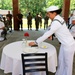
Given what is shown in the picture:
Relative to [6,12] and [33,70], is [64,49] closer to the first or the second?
[33,70]

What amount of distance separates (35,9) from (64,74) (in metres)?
6.32

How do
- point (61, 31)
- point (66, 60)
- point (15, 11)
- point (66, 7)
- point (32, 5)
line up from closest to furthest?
point (61, 31) → point (66, 60) → point (15, 11) → point (66, 7) → point (32, 5)

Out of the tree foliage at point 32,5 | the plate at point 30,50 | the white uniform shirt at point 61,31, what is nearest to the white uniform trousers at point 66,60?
the white uniform shirt at point 61,31

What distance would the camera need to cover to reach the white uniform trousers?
9.55 feet

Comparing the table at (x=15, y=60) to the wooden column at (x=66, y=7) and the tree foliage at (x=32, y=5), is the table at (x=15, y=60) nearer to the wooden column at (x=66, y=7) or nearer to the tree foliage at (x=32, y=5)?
the wooden column at (x=66, y=7)

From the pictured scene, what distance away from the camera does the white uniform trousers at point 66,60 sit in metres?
2.91

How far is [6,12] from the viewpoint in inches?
328

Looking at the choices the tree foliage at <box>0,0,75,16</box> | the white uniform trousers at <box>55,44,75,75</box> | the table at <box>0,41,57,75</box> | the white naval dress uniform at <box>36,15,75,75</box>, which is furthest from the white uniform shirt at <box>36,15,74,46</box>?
the tree foliage at <box>0,0,75,16</box>

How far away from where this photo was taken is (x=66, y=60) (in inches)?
118

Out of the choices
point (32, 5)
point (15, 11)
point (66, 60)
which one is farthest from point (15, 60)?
point (32, 5)

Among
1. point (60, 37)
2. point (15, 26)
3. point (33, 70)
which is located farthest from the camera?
point (15, 26)

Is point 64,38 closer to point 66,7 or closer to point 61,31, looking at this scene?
point 61,31

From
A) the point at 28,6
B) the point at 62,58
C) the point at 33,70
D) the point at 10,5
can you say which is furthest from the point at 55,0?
the point at 33,70

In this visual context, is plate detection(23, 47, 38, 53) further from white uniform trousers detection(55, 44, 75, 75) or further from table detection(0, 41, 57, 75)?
white uniform trousers detection(55, 44, 75, 75)
